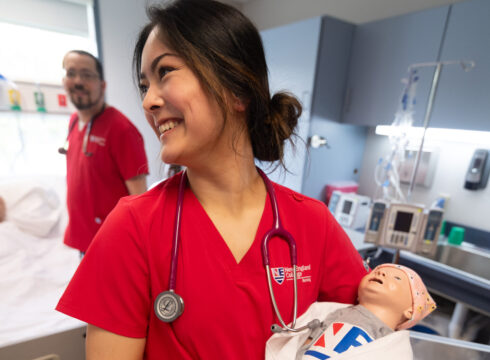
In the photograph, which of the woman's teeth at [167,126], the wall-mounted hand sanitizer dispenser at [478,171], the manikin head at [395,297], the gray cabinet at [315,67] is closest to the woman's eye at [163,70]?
the woman's teeth at [167,126]

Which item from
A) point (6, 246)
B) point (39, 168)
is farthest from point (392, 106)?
point (39, 168)

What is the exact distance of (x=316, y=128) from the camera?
2.17 m

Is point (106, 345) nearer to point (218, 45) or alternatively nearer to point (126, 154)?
point (218, 45)

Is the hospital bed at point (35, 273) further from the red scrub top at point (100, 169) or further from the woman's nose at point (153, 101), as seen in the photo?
the woman's nose at point (153, 101)

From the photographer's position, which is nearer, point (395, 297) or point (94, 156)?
point (395, 297)

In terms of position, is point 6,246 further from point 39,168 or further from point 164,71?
point 164,71

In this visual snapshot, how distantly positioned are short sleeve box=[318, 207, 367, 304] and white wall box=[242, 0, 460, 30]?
1626 millimetres

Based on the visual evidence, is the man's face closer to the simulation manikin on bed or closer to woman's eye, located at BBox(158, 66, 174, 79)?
woman's eye, located at BBox(158, 66, 174, 79)

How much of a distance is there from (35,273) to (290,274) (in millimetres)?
1699

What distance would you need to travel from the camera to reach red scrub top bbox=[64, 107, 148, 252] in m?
1.45

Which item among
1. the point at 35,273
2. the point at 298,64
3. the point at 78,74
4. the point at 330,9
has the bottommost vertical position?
the point at 35,273

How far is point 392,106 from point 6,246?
8.79 ft

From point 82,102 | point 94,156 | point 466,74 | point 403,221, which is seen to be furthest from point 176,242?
point 466,74

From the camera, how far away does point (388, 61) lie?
191cm
